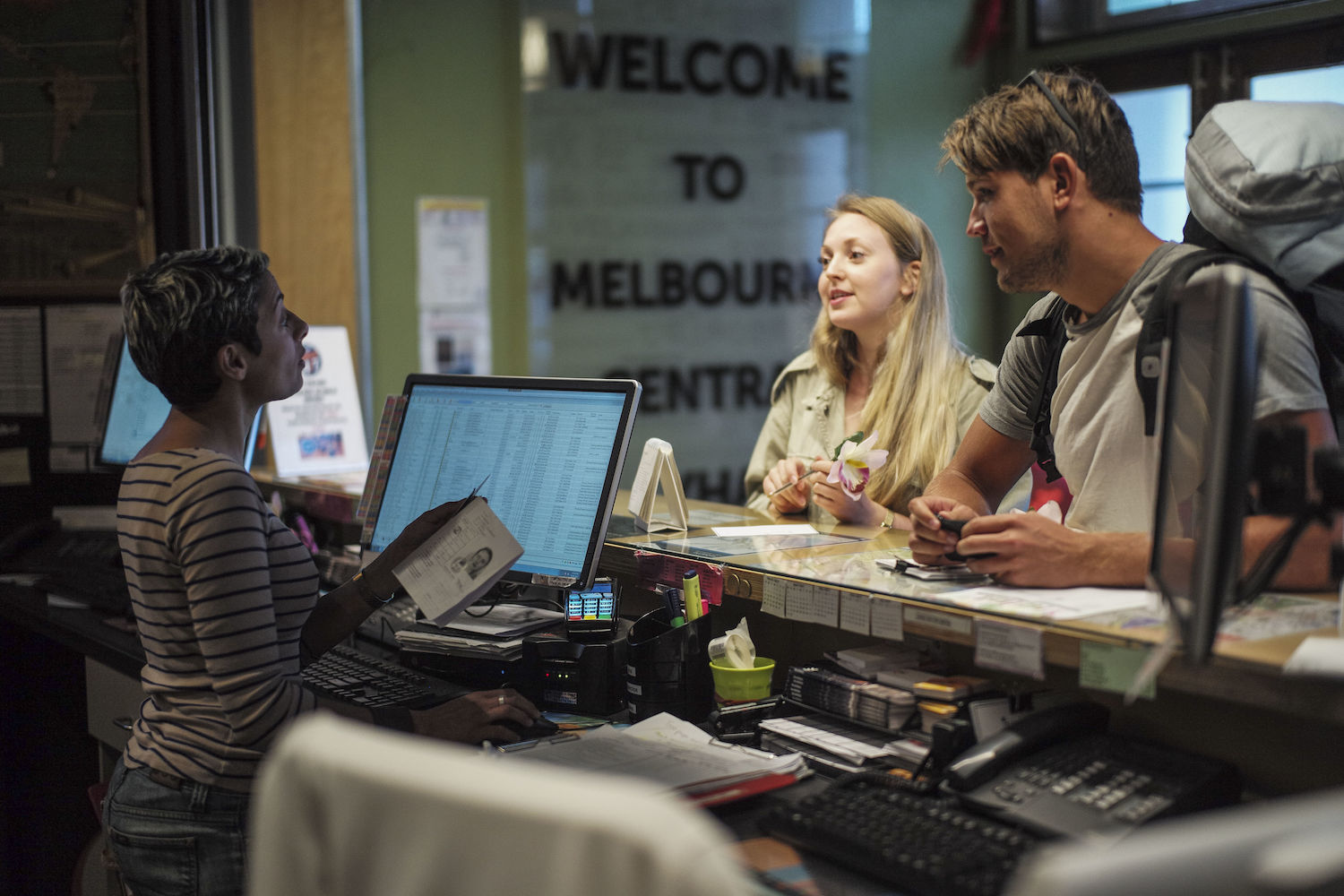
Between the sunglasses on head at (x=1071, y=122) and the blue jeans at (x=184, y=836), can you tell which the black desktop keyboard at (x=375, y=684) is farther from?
the sunglasses on head at (x=1071, y=122)

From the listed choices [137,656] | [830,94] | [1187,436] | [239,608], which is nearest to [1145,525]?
[1187,436]

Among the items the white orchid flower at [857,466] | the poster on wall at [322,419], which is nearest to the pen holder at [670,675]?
the white orchid flower at [857,466]

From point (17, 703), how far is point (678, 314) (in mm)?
3046

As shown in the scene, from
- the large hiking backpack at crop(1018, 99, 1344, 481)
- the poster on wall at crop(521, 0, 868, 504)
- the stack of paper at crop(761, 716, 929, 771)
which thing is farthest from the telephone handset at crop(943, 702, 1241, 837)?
the poster on wall at crop(521, 0, 868, 504)

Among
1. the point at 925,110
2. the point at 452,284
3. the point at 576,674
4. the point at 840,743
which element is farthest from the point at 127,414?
the point at 925,110

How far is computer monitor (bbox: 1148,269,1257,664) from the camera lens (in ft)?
3.65

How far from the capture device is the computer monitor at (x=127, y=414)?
3.19 metres

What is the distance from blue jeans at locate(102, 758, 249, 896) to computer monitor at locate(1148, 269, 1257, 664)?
1.21 m

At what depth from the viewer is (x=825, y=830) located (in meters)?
1.24

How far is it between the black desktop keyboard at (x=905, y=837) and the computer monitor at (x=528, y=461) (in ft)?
2.34

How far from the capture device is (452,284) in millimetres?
4691

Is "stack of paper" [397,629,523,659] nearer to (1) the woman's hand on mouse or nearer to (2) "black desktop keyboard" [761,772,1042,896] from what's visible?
(1) the woman's hand on mouse

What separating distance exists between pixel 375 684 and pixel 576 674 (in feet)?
1.21

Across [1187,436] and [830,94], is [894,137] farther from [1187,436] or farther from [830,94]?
[1187,436]
